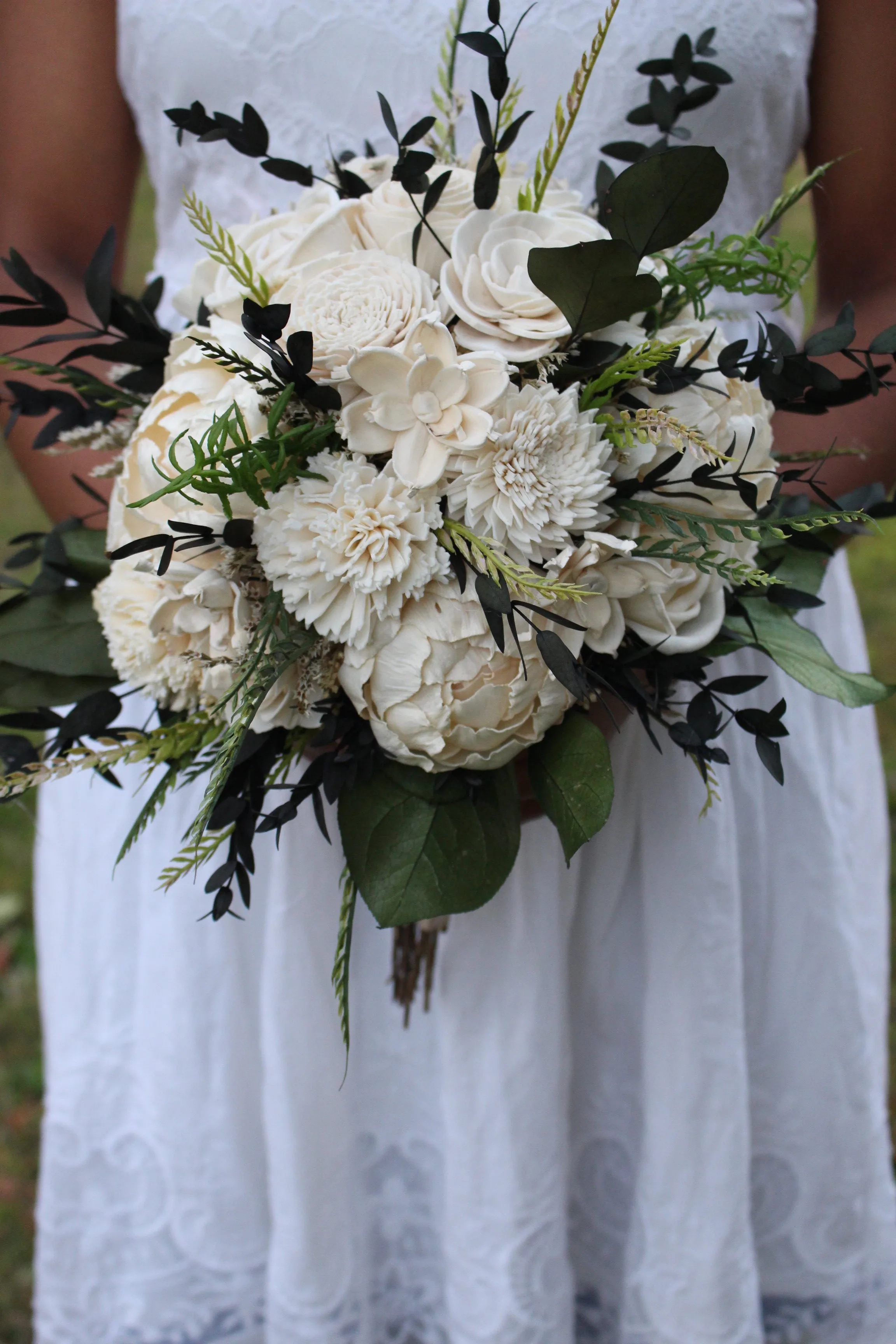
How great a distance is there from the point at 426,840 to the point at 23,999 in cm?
182

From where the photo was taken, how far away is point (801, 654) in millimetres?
818

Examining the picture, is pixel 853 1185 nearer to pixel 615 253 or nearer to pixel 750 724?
pixel 750 724

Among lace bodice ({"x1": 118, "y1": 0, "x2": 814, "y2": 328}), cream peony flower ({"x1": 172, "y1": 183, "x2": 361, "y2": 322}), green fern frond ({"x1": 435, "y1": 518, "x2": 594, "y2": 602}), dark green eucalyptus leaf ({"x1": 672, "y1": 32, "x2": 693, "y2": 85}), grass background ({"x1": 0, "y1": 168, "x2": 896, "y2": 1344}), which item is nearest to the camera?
green fern frond ({"x1": 435, "y1": 518, "x2": 594, "y2": 602})

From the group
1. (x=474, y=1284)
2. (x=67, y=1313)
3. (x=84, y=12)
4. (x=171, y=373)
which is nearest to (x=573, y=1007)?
(x=474, y=1284)

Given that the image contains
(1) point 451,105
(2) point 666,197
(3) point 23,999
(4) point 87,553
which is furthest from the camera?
(3) point 23,999

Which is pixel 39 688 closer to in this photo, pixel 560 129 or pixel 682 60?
pixel 560 129

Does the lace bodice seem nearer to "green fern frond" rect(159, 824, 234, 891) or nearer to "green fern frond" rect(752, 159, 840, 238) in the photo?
"green fern frond" rect(752, 159, 840, 238)

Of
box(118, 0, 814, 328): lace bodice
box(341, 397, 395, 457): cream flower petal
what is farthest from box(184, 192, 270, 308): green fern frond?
box(118, 0, 814, 328): lace bodice

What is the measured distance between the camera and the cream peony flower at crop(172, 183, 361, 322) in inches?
28.5

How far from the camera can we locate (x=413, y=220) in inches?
28.8

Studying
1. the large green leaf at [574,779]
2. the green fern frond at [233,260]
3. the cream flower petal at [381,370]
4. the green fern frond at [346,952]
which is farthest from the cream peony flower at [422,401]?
the green fern frond at [346,952]

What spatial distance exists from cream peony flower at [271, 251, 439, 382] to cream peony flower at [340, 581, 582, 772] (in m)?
0.17

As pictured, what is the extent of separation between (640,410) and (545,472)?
0.24 feet

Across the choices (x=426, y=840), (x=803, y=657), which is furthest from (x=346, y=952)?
(x=803, y=657)
